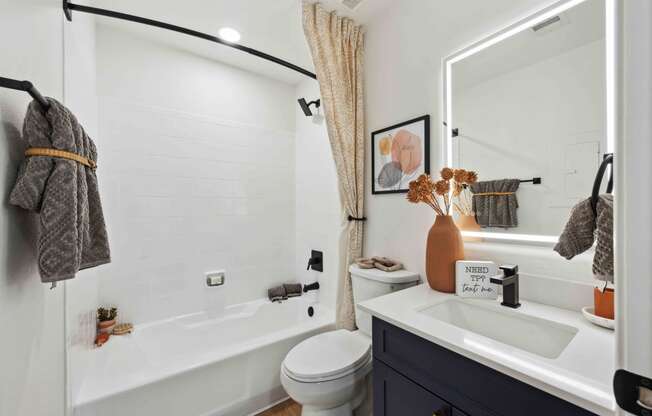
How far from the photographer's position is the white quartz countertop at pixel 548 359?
595 mm

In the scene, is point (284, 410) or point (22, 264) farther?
point (284, 410)

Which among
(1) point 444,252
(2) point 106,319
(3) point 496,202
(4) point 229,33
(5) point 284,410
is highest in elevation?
(4) point 229,33

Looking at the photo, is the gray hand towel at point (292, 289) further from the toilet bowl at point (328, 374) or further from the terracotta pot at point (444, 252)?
the terracotta pot at point (444, 252)

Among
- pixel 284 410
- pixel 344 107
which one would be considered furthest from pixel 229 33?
pixel 284 410

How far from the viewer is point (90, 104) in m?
1.67

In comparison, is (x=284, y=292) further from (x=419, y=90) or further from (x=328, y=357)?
(x=419, y=90)

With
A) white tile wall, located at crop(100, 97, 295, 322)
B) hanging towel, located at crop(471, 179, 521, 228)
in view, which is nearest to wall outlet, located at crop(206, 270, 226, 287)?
white tile wall, located at crop(100, 97, 295, 322)

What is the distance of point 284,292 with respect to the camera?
255 centimetres

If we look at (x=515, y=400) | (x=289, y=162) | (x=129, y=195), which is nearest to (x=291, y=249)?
(x=289, y=162)

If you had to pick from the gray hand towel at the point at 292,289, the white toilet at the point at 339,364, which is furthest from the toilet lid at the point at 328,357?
the gray hand towel at the point at 292,289

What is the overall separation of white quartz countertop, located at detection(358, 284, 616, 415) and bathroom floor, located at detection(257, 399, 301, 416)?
1.18m

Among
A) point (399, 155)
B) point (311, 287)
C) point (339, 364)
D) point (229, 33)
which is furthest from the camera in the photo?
point (311, 287)

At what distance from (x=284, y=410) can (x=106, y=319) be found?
4.46 ft

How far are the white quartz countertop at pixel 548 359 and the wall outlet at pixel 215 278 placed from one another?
1.60 m
